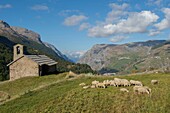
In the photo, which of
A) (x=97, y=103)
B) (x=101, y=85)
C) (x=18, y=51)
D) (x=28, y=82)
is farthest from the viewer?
(x=18, y=51)

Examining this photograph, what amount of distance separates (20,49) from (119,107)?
164 ft

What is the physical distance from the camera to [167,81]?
4388 cm

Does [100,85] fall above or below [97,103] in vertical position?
above

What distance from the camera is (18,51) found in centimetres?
7588

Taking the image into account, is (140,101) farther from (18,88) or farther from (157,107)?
(18,88)

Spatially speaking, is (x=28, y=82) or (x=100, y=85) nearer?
(x=100, y=85)

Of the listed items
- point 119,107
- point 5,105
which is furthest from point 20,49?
point 119,107

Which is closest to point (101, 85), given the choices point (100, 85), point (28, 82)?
point (100, 85)

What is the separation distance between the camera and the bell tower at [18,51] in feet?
240

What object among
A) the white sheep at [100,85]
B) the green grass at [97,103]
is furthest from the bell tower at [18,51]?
the white sheep at [100,85]

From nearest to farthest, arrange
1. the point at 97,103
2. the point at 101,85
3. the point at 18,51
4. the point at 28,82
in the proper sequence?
the point at 97,103
the point at 101,85
the point at 28,82
the point at 18,51

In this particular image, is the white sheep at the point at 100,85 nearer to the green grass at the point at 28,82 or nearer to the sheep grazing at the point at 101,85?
the sheep grazing at the point at 101,85

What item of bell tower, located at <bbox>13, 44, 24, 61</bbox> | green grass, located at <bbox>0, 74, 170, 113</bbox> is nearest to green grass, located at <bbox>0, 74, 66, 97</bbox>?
bell tower, located at <bbox>13, 44, 24, 61</bbox>

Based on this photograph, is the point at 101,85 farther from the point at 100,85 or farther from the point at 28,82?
the point at 28,82
